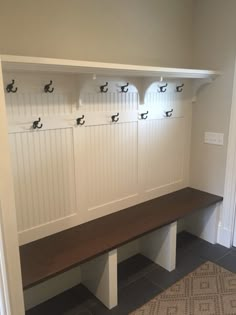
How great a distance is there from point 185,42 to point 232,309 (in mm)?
2238

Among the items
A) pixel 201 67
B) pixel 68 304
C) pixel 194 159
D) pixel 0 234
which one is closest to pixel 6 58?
pixel 0 234

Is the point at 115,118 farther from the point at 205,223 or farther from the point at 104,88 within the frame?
the point at 205,223

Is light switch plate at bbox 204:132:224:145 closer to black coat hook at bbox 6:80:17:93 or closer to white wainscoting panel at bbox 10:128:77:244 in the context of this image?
white wainscoting panel at bbox 10:128:77:244

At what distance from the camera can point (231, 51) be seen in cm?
244

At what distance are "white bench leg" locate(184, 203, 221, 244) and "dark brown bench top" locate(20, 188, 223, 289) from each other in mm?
174

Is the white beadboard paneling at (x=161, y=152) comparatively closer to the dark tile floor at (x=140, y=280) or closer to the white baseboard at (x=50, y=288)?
the dark tile floor at (x=140, y=280)

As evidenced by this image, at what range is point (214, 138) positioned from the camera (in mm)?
2691

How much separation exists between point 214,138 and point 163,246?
43.9 inches

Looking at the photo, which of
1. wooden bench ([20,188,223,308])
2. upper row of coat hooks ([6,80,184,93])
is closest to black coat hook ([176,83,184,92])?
upper row of coat hooks ([6,80,184,93])

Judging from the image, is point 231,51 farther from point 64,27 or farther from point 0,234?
point 0,234

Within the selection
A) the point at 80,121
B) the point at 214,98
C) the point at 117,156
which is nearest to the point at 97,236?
the point at 117,156

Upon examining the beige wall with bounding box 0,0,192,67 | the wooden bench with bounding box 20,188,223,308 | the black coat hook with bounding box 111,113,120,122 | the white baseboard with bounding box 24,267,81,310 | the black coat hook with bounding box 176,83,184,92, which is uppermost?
the beige wall with bounding box 0,0,192,67

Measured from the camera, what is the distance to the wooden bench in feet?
5.71

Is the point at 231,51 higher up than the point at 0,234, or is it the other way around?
the point at 231,51
